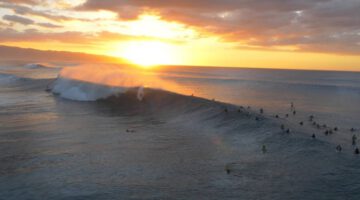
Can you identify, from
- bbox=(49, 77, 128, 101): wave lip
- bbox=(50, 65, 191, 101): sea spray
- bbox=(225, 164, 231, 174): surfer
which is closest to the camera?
bbox=(225, 164, 231, 174): surfer

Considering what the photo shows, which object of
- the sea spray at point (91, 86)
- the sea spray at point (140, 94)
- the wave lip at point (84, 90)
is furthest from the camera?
the sea spray at point (91, 86)

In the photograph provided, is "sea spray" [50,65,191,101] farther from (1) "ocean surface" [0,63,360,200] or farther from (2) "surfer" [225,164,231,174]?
(2) "surfer" [225,164,231,174]

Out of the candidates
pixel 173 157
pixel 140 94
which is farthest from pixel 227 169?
pixel 140 94

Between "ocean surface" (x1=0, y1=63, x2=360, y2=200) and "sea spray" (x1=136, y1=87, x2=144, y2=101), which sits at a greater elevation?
"sea spray" (x1=136, y1=87, x2=144, y2=101)

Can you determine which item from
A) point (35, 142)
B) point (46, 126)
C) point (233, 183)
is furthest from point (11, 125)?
point (233, 183)

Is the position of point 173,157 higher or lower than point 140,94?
lower

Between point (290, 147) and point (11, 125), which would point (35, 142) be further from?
point (290, 147)

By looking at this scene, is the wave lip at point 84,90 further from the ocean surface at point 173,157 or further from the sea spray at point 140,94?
the ocean surface at point 173,157

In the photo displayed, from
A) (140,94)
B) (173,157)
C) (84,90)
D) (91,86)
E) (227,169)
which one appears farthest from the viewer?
(91,86)

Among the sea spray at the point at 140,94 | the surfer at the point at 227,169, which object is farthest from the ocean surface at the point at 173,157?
the sea spray at the point at 140,94

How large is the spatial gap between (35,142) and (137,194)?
10.1 metres

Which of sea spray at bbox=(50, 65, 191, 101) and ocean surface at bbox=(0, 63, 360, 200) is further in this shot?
sea spray at bbox=(50, 65, 191, 101)

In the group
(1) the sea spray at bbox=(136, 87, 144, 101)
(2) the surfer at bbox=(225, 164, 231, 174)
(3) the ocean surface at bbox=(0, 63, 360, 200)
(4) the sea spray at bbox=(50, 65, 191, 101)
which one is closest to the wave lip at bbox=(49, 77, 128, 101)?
(4) the sea spray at bbox=(50, 65, 191, 101)

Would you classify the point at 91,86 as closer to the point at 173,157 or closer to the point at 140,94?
the point at 140,94
